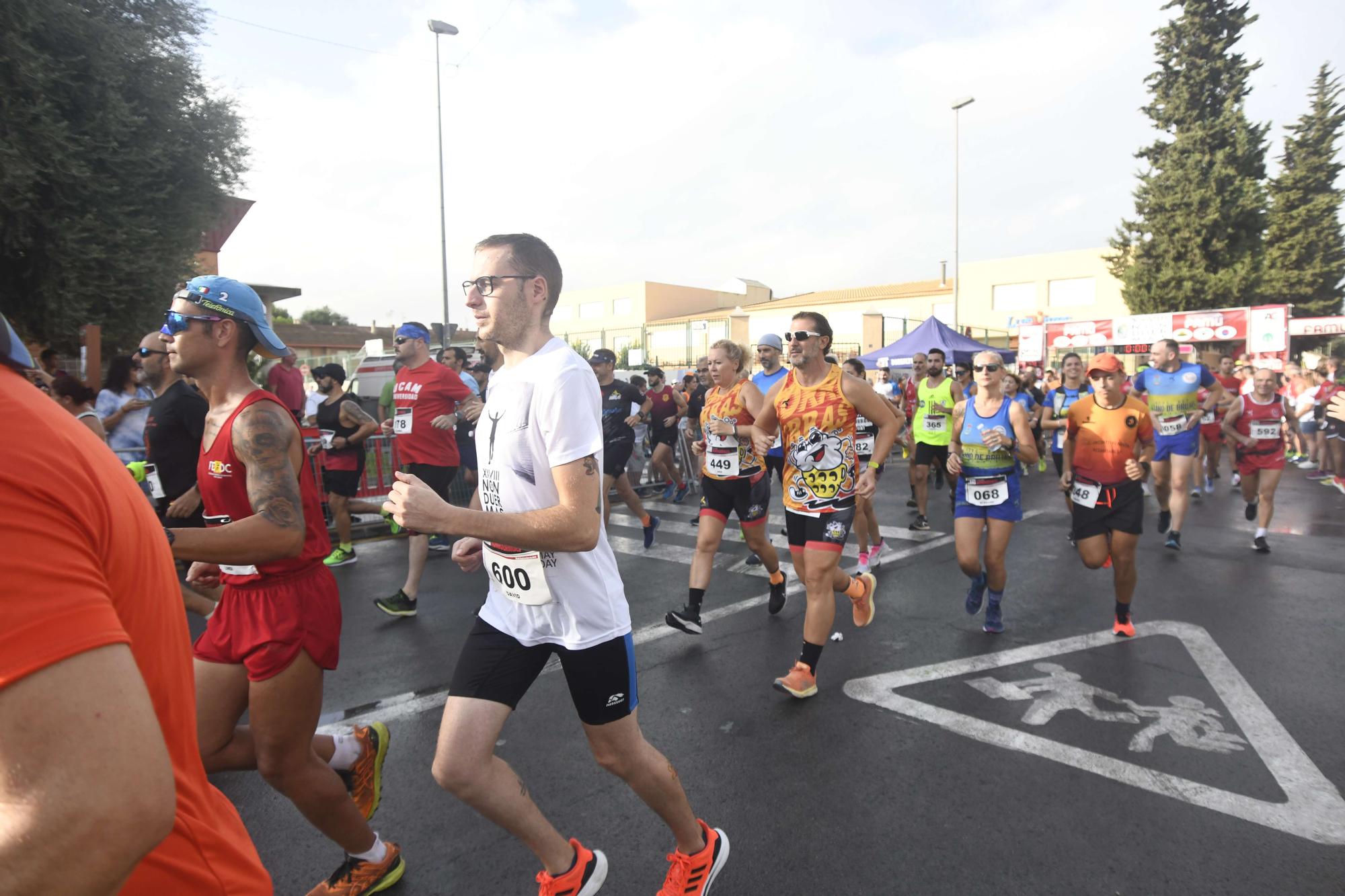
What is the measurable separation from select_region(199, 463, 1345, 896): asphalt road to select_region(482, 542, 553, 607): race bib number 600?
1.14 metres

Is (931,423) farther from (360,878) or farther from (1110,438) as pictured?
(360,878)

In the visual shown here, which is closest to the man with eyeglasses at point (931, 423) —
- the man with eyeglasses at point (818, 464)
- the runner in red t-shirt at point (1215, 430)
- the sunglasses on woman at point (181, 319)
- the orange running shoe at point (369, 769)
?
the runner in red t-shirt at point (1215, 430)

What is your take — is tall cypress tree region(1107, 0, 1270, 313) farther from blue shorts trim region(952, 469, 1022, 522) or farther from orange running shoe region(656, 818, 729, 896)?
orange running shoe region(656, 818, 729, 896)

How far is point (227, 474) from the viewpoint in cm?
248

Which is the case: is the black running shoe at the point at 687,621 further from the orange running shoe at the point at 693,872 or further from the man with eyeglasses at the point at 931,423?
the man with eyeglasses at the point at 931,423

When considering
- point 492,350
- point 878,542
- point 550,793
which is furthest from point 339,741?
point 878,542

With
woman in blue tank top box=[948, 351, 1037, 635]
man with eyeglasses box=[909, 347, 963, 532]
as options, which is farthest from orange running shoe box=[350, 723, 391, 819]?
man with eyeglasses box=[909, 347, 963, 532]

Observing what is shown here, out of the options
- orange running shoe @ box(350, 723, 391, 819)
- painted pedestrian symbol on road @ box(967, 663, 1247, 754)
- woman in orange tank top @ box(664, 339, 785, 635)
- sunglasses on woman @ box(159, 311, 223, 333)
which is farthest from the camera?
→ woman in orange tank top @ box(664, 339, 785, 635)

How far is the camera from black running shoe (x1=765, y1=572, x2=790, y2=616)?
5.78 meters

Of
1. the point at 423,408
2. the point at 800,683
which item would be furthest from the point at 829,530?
the point at 423,408

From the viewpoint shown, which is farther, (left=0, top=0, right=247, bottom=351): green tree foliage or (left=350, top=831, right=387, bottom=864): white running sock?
(left=0, top=0, right=247, bottom=351): green tree foliage

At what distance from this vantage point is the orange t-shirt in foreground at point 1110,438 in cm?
534

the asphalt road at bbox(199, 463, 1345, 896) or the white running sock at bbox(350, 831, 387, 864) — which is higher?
the white running sock at bbox(350, 831, 387, 864)

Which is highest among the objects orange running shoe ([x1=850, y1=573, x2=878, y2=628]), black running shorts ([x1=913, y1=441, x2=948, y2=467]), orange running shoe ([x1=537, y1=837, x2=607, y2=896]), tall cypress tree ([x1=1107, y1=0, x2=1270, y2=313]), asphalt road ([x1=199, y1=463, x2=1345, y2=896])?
tall cypress tree ([x1=1107, y1=0, x2=1270, y2=313])
